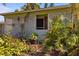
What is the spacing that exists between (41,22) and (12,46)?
0.99 m

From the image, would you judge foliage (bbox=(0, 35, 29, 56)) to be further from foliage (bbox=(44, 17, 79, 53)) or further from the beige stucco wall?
Answer: foliage (bbox=(44, 17, 79, 53))

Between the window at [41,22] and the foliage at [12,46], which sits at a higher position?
the window at [41,22]

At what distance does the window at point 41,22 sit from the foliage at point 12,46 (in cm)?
65

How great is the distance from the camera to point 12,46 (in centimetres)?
405

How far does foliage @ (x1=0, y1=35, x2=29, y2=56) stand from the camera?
396cm

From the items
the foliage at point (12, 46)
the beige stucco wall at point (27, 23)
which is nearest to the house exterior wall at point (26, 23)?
the beige stucco wall at point (27, 23)

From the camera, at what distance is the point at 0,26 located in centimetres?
399

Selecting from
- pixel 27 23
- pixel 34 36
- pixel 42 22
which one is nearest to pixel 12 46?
pixel 34 36

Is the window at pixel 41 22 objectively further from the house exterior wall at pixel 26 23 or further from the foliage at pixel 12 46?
the foliage at pixel 12 46

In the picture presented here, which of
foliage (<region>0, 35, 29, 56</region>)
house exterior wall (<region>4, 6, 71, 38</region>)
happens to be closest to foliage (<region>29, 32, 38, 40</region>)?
house exterior wall (<region>4, 6, 71, 38</region>)

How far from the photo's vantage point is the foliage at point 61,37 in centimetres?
398

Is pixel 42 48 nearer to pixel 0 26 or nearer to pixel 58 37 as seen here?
pixel 58 37

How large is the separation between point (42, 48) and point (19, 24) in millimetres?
796

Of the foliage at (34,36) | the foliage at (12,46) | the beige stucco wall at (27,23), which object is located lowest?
the foliage at (12,46)
